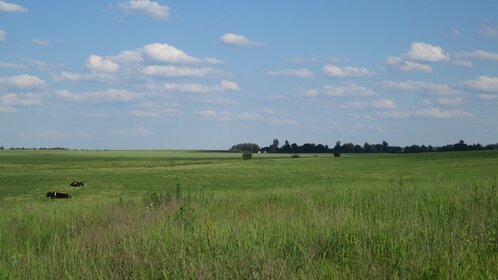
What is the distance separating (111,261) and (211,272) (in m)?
1.92

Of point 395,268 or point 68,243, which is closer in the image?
point 395,268

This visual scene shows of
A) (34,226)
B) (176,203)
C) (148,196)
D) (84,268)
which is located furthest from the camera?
(148,196)

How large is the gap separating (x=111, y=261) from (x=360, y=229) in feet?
12.1

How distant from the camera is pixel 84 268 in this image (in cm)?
714

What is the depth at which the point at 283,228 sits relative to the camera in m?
9.09

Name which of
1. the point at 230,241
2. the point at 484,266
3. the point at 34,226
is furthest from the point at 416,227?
the point at 34,226

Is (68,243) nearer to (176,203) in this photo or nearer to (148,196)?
(176,203)

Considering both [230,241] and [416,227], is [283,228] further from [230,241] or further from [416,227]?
[416,227]

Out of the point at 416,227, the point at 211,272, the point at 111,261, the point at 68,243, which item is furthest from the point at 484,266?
the point at 68,243

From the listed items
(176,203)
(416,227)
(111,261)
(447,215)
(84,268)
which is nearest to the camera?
(84,268)

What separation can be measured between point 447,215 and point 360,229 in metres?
2.84

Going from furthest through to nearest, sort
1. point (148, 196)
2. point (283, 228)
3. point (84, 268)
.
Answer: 1. point (148, 196)
2. point (283, 228)
3. point (84, 268)

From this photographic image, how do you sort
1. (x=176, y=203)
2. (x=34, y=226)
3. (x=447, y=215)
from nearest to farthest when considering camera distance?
(x=447, y=215)
(x=34, y=226)
(x=176, y=203)

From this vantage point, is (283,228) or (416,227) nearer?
(416,227)
